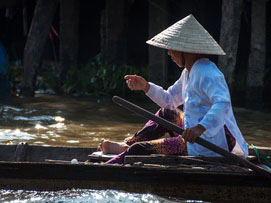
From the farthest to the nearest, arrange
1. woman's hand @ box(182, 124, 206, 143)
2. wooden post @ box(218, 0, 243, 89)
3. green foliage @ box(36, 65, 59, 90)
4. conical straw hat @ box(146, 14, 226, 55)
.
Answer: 1. green foliage @ box(36, 65, 59, 90)
2. wooden post @ box(218, 0, 243, 89)
3. conical straw hat @ box(146, 14, 226, 55)
4. woman's hand @ box(182, 124, 206, 143)

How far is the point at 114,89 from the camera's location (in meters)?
9.42

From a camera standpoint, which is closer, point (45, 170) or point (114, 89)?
point (45, 170)

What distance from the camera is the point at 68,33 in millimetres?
10281

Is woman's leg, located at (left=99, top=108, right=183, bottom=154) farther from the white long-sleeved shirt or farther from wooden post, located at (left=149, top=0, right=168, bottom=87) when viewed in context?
wooden post, located at (left=149, top=0, right=168, bottom=87)

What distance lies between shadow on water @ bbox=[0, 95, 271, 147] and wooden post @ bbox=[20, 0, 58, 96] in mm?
284

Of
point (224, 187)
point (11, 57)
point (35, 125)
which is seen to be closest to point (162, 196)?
point (224, 187)

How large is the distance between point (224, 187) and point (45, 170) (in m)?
1.26

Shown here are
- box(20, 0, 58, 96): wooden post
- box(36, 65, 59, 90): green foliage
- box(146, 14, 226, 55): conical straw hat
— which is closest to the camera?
box(146, 14, 226, 55): conical straw hat

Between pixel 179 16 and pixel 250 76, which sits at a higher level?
pixel 179 16

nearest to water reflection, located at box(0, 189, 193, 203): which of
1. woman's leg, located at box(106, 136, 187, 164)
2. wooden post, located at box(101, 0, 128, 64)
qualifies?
woman's leg, located at box(106, 136, 187, 164)

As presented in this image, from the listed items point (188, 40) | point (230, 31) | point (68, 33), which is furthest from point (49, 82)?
point (188, 40)

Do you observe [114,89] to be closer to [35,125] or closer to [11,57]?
[35,125]

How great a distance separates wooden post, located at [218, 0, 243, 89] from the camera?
7930 mm

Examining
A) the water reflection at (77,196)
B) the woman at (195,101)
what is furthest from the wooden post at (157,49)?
the water reflection at (77,196)
